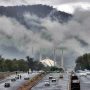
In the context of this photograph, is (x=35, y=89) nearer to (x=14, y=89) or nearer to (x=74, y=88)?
(x=14, y=89)

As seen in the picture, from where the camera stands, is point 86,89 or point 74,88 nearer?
point 74,88

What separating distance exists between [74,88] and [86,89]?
13928mm

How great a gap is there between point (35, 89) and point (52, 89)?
6697 mm

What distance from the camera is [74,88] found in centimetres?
14638

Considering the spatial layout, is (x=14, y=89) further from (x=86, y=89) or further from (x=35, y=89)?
(x=86, y=89)

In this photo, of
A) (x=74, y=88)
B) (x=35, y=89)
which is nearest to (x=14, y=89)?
(x=35, y=89)

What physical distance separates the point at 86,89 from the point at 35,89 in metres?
17.0

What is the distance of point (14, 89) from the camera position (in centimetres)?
15538

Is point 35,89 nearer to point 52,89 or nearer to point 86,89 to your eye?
point 52,89

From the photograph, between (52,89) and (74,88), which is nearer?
(74,88)

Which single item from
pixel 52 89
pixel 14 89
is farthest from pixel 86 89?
pixel 14 89

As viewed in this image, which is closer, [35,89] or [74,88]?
[74,88]

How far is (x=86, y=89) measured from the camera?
15938 centimetres

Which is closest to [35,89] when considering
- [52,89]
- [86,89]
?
[52,89]
